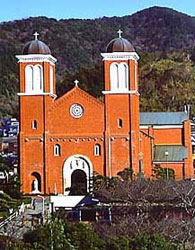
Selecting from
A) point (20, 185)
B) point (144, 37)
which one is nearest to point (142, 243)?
point (20, 185)

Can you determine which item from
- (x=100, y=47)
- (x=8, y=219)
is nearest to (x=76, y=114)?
(x=8, y=219)

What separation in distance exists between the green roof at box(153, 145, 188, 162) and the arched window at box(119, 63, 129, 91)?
22.8 ft

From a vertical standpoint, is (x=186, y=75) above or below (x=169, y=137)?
above

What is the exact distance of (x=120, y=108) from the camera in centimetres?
4669

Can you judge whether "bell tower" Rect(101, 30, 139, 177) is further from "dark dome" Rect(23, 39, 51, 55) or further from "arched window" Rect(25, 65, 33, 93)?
"arched window" Rect(25, 65, 33, 93)

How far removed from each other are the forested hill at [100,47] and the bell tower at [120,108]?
1239 inches

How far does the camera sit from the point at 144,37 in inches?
6634

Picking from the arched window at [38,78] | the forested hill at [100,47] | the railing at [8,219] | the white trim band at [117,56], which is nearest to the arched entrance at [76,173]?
the arched window at [38,78]

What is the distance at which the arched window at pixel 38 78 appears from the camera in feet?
155

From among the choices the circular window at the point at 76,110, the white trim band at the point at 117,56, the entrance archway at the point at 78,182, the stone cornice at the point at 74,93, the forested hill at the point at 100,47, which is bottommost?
the entrance archway at the point at 78,182

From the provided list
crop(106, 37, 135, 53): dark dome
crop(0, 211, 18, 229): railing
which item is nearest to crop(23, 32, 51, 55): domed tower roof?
crop(106, 37, 135, 53): dark dome

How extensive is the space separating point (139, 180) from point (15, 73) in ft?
241

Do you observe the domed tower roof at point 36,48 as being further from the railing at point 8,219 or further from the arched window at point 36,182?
the railing at point 8,219

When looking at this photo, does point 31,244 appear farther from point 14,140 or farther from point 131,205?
point 14,140
